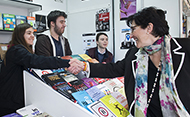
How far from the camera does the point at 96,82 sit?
148 centimetres

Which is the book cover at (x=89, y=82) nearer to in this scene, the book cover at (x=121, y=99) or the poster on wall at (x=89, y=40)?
the book cover at (x=121, y=99)

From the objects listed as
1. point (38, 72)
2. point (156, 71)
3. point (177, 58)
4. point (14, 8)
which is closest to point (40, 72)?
point (38, 72)

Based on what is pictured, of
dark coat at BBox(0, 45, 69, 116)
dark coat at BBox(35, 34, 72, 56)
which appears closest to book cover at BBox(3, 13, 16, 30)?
dark coat at BBox(35, 34, 72, 56)

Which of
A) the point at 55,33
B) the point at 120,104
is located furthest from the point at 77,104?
the point at 55,33

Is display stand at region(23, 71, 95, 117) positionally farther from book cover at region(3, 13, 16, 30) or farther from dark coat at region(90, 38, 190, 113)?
book cover at region(3, 13, 16, 30)

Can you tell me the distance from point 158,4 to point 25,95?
7.94ft

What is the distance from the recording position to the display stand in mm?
1020

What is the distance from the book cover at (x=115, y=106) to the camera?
1.12 meters

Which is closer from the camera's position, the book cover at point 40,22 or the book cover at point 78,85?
the book cover at point 78,85

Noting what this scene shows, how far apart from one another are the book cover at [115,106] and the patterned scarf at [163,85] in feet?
0.35

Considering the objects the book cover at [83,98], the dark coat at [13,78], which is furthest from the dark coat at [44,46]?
the book cover at [83,98]

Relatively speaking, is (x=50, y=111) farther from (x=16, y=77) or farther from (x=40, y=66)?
(x=16, y=77)

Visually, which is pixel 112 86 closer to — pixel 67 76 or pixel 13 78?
pixel 67 76

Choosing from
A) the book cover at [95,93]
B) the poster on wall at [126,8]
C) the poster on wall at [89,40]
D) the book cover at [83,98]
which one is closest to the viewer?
the book cover at [83,98]
